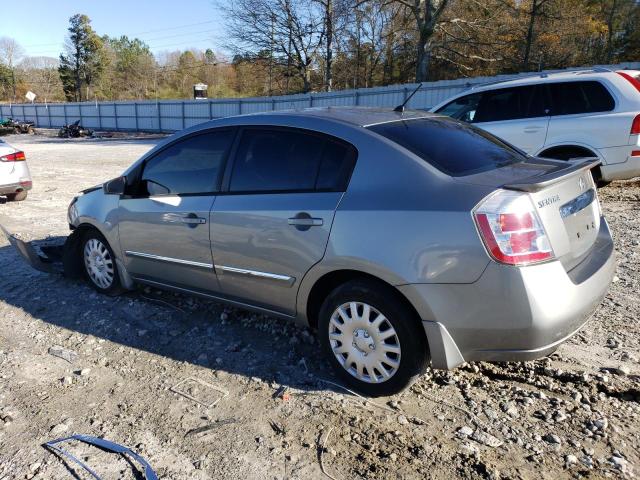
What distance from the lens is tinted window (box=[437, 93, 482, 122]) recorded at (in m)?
8.56

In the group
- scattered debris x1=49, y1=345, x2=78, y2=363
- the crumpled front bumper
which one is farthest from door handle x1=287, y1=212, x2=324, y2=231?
the crumpled front bumper

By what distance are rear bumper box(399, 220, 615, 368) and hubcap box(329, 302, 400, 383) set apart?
0.25 meters

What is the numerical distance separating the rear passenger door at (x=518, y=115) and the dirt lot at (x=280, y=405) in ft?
12.2

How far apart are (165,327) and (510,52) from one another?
31.1 meters

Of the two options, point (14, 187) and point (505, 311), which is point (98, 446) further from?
point (14, 187)

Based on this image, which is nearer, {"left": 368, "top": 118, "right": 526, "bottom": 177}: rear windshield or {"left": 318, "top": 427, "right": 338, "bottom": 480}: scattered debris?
{"left": 318, "top": 427, "right": 338, "bottom": 480}: scattered debris

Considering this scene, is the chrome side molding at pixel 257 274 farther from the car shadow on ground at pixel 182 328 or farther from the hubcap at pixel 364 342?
the car shadow on ground at pixel 182 328

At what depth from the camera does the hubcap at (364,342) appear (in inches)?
119

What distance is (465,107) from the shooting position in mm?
8695

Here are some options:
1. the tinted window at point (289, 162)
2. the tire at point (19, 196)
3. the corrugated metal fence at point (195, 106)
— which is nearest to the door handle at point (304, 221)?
the tinted window at point (289, 162)

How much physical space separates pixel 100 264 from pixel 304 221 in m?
2.63

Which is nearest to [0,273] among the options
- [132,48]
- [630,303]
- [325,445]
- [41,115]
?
[325,445]

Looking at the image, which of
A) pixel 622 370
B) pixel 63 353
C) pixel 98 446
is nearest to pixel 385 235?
pixel 622 370

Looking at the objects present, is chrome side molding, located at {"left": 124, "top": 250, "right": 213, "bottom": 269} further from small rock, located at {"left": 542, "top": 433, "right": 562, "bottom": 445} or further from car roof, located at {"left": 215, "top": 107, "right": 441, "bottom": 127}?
small rock, located at {"left": 542, "top": 433, "right": 562, "bottom": 445}
